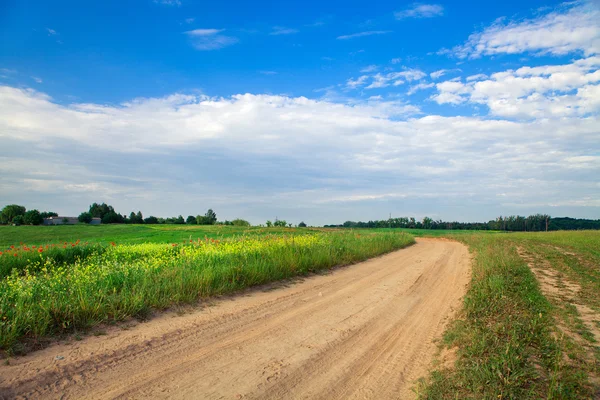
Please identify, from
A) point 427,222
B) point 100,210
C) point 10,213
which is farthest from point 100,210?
point 427,222

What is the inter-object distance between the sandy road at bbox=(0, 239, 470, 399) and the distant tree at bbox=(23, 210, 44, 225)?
47.2 metres

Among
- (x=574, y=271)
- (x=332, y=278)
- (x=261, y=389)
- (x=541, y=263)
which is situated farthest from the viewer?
(x=541, y=263)

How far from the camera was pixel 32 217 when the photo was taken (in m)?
42.3

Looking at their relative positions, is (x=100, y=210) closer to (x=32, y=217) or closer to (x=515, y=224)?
(x=32, y=217)

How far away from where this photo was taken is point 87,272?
7336 mm

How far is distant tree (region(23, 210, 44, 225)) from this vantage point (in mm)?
42281

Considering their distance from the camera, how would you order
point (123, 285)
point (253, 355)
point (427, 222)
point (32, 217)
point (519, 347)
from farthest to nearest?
1. point (427, 222)
2. point (32, 217)
3. point (123, 285)
4. point (253, 355)
5. point (519, 347)

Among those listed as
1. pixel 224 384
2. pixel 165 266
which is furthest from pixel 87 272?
pixel 224 384

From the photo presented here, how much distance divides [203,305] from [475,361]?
4.73m

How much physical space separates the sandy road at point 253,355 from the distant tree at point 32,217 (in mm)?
47197

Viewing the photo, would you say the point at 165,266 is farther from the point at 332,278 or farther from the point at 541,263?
the point at 541,263

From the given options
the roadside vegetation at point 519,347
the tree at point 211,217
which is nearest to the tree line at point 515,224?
the tree at point 211,217

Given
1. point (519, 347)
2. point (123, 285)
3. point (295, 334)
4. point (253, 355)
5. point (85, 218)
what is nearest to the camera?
point (519, 347)

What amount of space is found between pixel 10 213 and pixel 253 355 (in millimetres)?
52805
